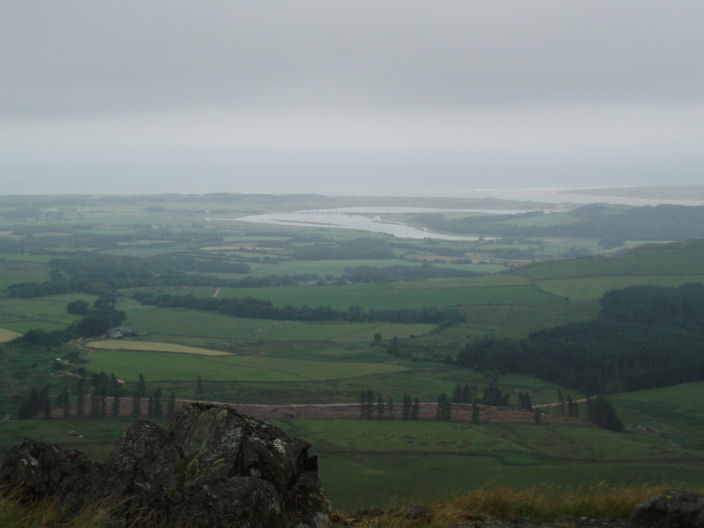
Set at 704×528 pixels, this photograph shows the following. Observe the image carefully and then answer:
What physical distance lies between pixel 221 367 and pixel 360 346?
50.8 feet

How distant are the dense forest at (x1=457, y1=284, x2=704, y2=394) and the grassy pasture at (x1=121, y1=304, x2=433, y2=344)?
1229cm

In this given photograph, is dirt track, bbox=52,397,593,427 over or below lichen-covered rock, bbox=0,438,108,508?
below

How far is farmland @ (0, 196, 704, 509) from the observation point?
31281mm

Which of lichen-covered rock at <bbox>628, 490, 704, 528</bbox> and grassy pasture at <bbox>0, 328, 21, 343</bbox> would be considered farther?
grassy pasture at <bbox>0, 328, 21, 343</bbox>

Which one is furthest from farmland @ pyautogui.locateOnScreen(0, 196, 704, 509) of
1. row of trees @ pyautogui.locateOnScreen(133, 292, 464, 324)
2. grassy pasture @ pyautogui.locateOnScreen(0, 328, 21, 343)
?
row of trees @ pyautogui.locateOnScreen(133, 292, 464, 324)

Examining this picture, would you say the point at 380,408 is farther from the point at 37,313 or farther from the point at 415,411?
the point at 37,313

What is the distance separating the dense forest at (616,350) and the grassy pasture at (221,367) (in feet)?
33.9

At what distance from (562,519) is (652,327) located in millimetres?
61907

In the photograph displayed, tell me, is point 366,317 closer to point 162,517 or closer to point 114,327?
point 114,327

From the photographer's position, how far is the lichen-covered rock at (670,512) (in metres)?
8.87

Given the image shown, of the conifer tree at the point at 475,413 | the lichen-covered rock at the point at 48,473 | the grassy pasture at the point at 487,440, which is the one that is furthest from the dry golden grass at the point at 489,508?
the conifer tree at the point at 475,413

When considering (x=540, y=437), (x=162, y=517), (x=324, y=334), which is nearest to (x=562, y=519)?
(x=162, y=517)

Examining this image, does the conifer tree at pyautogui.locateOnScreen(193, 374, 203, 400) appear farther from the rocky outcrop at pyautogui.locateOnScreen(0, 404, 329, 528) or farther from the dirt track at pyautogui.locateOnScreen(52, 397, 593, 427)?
the rocky outcrop at pyautogui.locateOnScreen(0, 404, 329, 528)

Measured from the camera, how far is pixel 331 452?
1268 inches
